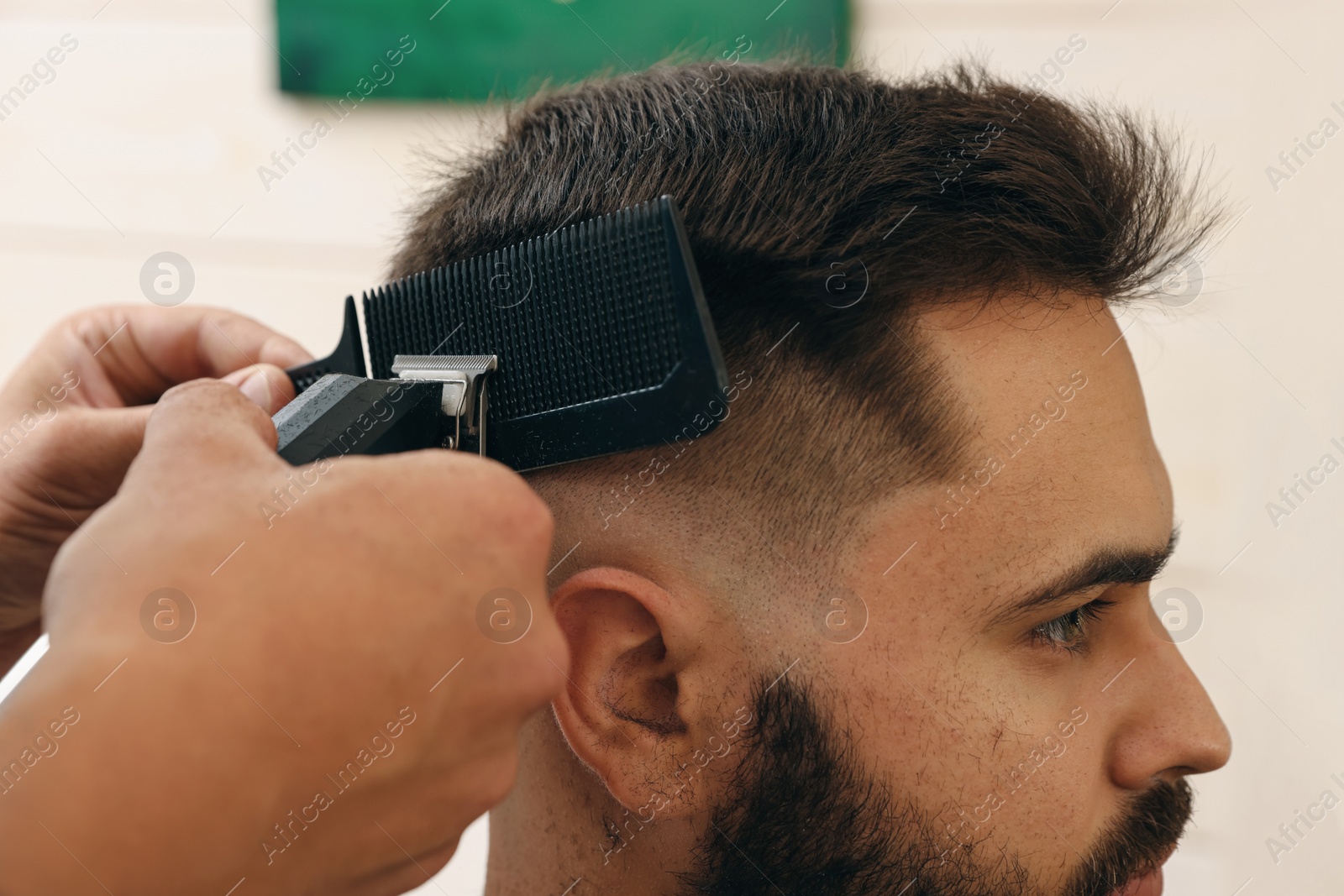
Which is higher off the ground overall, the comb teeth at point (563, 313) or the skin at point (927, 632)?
the comb teeth at point (563, 313)

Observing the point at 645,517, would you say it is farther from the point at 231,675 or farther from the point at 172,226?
the point at 172,226

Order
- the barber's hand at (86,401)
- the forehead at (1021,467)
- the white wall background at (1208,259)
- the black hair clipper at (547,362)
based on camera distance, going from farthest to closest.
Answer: the white wall background at (1208,259) < the barber's hand at (86,401) < the forehead at (1021,467) < the black hair clipper at (547,362)

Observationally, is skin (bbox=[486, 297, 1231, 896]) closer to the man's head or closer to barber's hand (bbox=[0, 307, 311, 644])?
the man's head

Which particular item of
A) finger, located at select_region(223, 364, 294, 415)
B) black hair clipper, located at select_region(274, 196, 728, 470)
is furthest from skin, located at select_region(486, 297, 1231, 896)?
finger, located at select_region(223, 364, 294, 415)

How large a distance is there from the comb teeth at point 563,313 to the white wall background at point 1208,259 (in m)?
0.88

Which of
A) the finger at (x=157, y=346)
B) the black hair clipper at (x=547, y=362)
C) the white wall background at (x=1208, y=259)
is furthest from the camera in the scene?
the white wall background at (x=1208, y=259)

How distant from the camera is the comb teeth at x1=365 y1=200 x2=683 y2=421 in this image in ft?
2.50

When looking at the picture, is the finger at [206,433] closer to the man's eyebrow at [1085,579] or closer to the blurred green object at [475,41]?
the man's eyebrow at [1085,579]

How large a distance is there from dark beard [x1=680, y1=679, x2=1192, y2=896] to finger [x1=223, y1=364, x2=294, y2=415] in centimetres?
53

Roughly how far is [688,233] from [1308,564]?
1.41m

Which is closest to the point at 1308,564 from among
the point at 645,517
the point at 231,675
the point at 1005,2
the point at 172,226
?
the point at 1005,2

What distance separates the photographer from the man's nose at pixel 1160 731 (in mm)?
959

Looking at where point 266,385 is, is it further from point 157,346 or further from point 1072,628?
point 1072,628

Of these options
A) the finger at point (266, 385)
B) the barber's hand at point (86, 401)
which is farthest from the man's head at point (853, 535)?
the barber's hand at point (86, 401)
